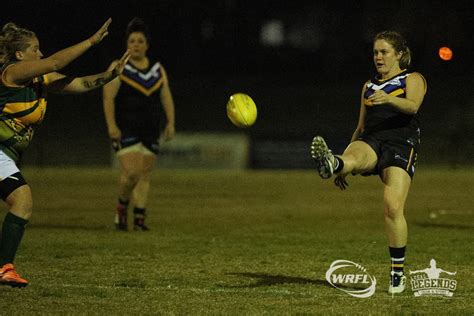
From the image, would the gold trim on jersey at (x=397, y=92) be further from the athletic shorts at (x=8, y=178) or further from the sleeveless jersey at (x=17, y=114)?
the athletic shorts at (x=8, y=178)

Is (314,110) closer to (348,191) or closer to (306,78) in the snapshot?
(306,78)

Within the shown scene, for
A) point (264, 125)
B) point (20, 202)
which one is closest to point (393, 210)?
point (20, 202)

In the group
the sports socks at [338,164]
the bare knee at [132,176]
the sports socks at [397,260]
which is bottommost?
the bare knee at [132,176]

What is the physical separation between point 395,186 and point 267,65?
96.1 ft

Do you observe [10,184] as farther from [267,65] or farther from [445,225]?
[267,65]

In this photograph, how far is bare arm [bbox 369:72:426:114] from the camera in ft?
21.5

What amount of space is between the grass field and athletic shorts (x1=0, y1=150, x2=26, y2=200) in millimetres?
758

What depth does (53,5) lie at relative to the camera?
32.1 metres

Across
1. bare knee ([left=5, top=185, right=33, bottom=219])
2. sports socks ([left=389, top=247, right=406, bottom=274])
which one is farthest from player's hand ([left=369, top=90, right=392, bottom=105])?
bare knee ([left=5, top=185, right=33, bottom=219])

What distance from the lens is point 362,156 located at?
698 centimetres

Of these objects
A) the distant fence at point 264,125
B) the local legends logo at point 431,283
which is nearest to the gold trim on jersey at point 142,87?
the local legends logo at point 431,283

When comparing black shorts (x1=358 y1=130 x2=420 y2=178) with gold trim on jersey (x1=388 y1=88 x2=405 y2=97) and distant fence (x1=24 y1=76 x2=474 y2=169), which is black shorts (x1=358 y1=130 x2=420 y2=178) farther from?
distant fence (x1=24 y1=76 x2=474 y2=169)

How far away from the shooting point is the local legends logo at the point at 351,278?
278 inches

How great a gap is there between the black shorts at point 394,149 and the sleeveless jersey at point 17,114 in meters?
2.58
